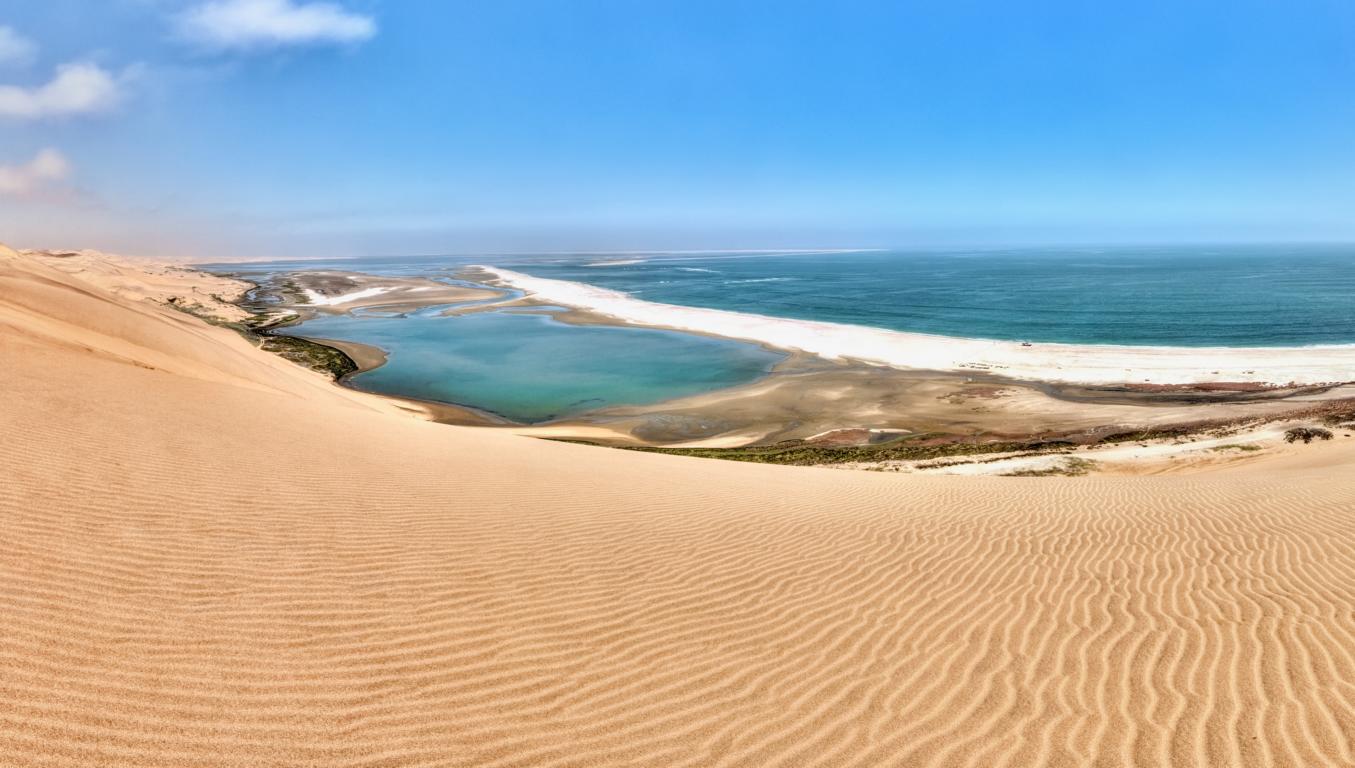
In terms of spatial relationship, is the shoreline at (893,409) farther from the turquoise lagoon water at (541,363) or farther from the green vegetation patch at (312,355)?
the green vegetation patch at (312,355)

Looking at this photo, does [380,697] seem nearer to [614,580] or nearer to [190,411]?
[614,580]

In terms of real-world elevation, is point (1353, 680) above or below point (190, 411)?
below

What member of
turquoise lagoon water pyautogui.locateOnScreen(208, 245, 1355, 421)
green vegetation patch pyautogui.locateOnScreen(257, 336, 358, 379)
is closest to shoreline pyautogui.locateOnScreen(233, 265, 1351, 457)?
green vegetation patch pyautogui.locateOnScreen(257, 336, 358, 379)

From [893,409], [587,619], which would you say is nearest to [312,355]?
[893,409]

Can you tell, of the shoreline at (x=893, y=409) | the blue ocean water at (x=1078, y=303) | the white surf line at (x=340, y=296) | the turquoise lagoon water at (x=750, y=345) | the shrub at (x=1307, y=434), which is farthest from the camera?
the white surf line at (x=340, y=296)

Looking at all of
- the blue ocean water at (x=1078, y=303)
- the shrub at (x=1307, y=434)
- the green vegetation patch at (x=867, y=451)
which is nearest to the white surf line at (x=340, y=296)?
the blue ocean water at (x=1078, y=303)

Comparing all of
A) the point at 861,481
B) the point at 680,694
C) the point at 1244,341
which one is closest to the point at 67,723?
the point at 680,694

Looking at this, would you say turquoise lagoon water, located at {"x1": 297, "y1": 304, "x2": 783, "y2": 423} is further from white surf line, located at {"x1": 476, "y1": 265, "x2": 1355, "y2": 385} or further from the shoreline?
white surf line, located at {"x1": 476, "y1": 265, "x2": 1355, "y2": 385}
